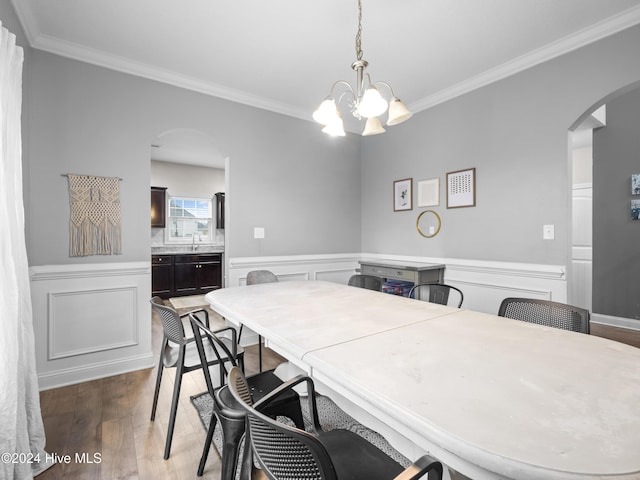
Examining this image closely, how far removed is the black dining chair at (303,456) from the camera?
0.67 metres

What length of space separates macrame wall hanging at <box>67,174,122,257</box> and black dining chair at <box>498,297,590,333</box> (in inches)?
120

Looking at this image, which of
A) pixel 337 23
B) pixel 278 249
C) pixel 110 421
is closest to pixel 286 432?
pixel 110 421

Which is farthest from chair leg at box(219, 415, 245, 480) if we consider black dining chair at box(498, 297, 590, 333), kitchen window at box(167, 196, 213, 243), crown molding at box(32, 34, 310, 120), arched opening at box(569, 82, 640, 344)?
kitchen window at box(167, 196, 213, 243)

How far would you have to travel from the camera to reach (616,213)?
381 cm

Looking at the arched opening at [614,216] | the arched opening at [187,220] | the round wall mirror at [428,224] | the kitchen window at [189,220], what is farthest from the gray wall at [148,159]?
the kitchen window at [189,220]

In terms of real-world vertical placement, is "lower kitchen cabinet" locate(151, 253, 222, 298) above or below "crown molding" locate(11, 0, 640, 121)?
below

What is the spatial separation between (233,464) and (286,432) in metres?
0.67

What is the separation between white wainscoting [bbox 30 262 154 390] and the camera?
8.01ft

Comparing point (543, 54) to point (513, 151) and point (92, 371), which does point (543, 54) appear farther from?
point (92, 371)

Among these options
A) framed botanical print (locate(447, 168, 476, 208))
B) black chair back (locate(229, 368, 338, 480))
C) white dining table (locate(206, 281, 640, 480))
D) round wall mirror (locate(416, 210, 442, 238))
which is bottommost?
black chair back (locate(229, 368, 338, 480))

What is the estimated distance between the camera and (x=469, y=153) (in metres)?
3.14

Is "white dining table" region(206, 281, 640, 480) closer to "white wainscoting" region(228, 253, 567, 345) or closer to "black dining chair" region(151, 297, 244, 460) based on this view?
"black dining chair" region(151, 297, 244, 460)

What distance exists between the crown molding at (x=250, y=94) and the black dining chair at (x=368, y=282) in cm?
210

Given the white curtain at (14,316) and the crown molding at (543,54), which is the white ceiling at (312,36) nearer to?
the crown molding at (543,54)
